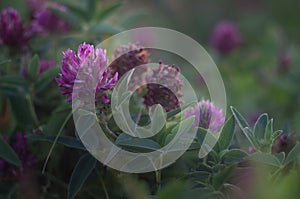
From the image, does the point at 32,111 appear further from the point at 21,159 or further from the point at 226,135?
the point at 226,135

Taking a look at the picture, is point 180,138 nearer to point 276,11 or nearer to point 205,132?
point 205,132

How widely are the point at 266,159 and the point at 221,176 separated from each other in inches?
2.0

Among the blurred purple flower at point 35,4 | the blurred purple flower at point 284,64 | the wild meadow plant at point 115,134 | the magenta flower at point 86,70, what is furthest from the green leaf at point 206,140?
the blurred purple flower at point 284,64

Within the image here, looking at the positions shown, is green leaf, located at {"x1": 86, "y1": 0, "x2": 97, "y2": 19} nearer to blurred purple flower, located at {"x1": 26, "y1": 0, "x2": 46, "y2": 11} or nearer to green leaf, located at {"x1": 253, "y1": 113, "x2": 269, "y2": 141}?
blurred purple flower, located at {"x1": 26, "y1": 0, "x2": 46, "y2": 11}

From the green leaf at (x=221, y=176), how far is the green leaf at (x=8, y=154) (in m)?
0.25

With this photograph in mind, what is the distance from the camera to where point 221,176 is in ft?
1.93

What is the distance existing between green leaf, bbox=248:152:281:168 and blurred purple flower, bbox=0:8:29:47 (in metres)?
0.50

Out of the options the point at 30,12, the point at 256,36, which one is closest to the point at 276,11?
the point at 256,36

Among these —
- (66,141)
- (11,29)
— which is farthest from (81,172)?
(11,29)

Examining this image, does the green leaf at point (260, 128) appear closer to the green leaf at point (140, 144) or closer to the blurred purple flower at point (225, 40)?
the green leaf at point (140, 144)

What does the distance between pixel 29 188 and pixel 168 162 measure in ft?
0.63

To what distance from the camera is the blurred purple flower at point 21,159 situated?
0.73 metres

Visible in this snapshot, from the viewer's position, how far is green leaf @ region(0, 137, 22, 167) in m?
0.69

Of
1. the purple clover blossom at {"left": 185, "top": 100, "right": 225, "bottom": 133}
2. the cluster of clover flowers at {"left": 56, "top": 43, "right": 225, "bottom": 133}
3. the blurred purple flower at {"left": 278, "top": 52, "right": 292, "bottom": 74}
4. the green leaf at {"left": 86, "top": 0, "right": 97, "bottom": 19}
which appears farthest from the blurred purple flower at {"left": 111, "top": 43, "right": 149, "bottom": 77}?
the blurred purple flower at {"left": 278, "top": 52, "right": 292, "bottom": 74}
